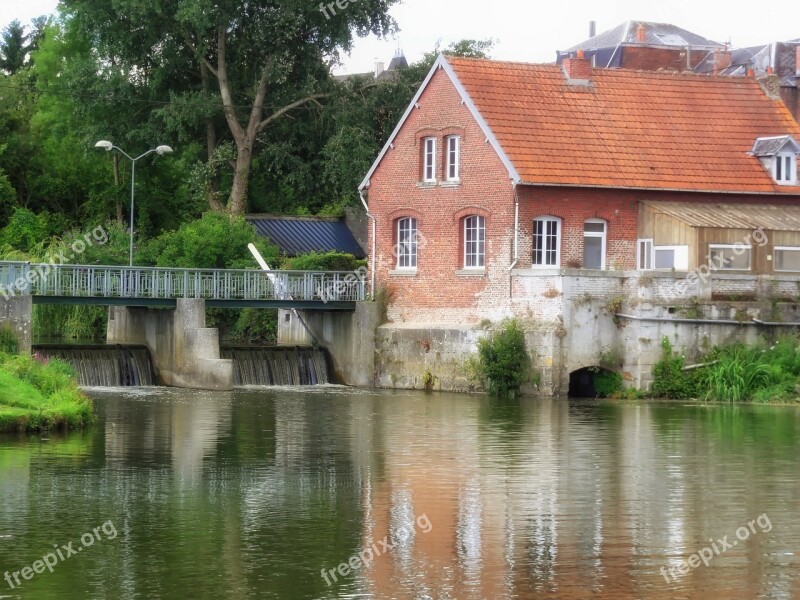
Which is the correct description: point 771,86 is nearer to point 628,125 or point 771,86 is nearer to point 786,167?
point 786,167

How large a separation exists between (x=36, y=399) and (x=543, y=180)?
1659 centimetres

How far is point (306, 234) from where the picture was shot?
58.2m

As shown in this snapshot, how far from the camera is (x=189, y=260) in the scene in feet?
171

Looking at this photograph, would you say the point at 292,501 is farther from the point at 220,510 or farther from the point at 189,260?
the point at 189,260

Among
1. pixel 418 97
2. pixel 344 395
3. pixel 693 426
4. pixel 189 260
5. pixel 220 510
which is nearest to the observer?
pixel 220 510

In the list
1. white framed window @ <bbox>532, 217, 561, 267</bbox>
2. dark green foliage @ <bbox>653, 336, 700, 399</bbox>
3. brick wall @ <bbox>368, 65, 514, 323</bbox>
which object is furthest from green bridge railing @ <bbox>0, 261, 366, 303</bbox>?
dark green foliage @ <bbox>653, 336, 700, 399</bbox>

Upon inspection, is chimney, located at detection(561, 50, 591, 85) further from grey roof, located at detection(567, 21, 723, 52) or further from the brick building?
grey roof, located at detection(567, 21, 723, 52)

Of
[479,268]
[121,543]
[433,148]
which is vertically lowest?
[121,543]

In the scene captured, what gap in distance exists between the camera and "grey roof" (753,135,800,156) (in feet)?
144

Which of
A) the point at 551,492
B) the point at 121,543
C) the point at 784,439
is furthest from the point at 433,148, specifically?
the point at 121,543

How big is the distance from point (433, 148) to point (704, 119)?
27.1 ft

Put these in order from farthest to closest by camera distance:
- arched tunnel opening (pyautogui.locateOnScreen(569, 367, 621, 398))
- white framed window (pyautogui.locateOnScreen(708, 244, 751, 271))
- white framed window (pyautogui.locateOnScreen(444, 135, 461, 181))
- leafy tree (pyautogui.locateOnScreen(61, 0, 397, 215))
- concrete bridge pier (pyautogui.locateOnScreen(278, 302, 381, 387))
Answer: leafy tree (pyautogui.locateOnScreen(61, 0, 397, 215)), concrete bridge pier (pyautogui.locateOnScreen(278, 302, 381, 387)), white framed window (pyautogui.locateOnScreen(444, 135, 461, 181)), white framed window (pyautogui.locateOnScreen(708, 244, 751, 271)), arched tunnel opening (pyautogui.locateOnScreen(569, 367, 621, 398))

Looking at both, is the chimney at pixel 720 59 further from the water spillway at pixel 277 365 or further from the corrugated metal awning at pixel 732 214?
the water spillway at pixel 277 365

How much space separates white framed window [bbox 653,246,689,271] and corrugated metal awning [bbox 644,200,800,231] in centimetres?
85
